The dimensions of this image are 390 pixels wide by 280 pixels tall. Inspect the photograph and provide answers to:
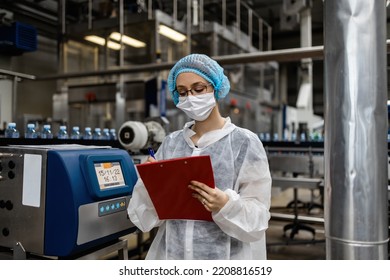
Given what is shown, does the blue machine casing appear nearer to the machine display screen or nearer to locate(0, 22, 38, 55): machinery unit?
the machine display screen

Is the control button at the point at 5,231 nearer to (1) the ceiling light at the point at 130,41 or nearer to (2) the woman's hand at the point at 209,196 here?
(2) the woman's hand at the point at 209,196

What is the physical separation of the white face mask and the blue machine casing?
389 millimetres

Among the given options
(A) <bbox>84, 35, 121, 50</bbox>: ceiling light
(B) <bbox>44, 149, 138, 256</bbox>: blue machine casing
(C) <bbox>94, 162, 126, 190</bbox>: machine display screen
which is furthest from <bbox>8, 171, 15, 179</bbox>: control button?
(A) <bbox>84, 35, 121, 50</bbox>: ceiling light

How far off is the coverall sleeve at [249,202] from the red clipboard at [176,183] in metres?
0.07

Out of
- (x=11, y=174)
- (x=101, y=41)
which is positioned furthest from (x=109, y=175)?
(x=101, y=41)

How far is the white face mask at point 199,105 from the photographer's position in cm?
115

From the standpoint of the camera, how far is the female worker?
42.3 inches

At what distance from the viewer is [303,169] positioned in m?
4.08

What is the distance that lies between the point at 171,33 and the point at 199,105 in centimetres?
385

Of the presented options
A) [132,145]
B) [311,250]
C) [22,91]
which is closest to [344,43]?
[132,145]

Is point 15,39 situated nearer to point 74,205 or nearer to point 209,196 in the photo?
point 74,205

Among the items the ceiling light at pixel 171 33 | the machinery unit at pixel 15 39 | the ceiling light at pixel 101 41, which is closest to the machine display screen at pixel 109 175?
the machinery unit at pixel 15 39

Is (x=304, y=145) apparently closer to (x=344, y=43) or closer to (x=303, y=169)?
(x=303, y=169)
